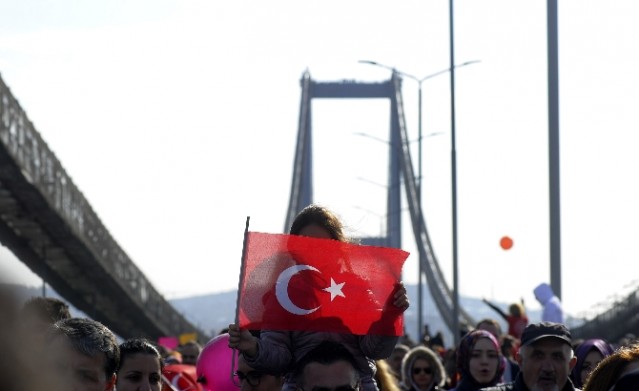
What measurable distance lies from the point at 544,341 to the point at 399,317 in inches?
77.9

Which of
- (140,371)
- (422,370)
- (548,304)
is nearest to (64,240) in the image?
(548,304)

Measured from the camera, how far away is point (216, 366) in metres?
7.09

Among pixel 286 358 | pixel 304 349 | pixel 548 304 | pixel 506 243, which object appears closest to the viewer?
pixel 286 358

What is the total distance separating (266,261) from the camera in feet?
17.3

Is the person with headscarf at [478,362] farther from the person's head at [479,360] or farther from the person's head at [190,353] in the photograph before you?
the person's head at [190,353]

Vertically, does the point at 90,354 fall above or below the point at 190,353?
above

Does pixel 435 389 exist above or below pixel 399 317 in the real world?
below

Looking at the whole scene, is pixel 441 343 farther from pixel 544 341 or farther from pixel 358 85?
pixel 358 85

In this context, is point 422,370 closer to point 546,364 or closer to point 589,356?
point 589,356

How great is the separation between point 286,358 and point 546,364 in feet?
7.86

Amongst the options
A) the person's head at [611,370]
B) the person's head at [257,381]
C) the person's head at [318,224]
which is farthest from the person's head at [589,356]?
the person's head at [611,370]

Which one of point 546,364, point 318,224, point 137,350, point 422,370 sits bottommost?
point 422,370

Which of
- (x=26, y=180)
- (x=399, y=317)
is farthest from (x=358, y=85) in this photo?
(x=399, y=317)

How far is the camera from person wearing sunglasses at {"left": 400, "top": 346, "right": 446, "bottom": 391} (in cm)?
1279
